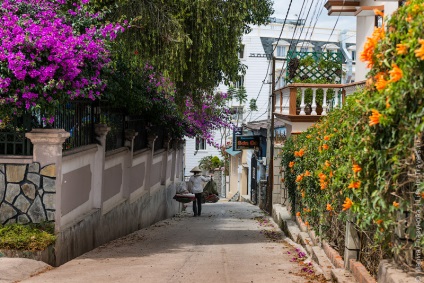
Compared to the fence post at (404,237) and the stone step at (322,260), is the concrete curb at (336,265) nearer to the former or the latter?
the stone step at (322,260)

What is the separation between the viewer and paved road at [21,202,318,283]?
27.8 feet

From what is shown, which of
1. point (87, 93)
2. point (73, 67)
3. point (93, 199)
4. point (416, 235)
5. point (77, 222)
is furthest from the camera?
point (93, 199)

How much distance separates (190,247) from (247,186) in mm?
31749

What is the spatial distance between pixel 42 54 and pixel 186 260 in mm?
3702

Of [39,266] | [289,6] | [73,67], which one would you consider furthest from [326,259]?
[289,6]

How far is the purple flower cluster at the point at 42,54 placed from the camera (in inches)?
366

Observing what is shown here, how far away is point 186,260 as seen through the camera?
10273 mm

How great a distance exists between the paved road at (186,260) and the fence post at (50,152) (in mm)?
1102

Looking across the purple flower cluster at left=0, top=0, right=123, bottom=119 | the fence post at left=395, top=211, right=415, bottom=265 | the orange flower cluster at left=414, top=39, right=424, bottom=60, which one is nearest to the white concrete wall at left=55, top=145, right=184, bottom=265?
the purple flower cluster at left=0, top=0, right=123, bottom=119

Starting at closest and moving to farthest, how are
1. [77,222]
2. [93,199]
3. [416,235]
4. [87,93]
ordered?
1. [416,235]
2. [87,93]
3. [77,222]
4. [93,199]

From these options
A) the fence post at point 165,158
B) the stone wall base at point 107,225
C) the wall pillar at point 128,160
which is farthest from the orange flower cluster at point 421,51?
the fence post at point 165,158

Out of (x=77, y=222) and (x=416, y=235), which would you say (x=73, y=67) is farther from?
(x=416, y=235)

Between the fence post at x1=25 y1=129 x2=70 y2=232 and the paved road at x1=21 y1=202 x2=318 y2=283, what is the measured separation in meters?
1.10

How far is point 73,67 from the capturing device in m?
9.70
